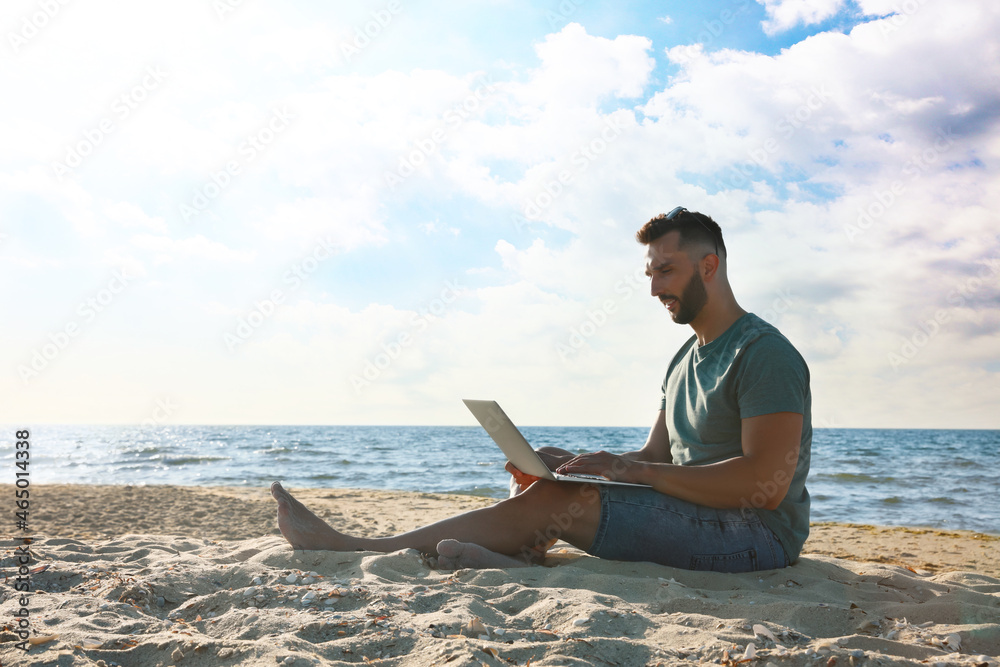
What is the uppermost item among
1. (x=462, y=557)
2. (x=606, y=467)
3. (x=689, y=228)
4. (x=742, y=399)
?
(x=689, y=228)

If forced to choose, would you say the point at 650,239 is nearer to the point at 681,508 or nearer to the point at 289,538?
the point at 681,508

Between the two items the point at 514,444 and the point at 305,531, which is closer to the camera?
the point at 514,444

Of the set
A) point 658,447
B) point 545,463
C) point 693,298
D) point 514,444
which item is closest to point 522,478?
point 545,463

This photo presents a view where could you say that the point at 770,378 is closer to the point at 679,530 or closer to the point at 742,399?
the point at 742,399


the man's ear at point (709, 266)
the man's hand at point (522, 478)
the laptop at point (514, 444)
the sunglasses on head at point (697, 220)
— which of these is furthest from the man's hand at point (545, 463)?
the sunglasses on head at point (697, 220)

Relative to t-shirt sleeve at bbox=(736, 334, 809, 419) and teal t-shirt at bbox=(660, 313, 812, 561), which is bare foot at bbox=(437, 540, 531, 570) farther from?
t-shirt sleeve at bbox=(736, 334, 809, 419)

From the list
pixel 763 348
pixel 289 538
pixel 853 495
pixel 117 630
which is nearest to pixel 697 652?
pixel 763 348

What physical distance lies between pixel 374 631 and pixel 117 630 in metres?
0.83

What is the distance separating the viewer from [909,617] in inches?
Answer: 86.5

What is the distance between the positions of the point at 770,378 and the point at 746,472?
40 cm

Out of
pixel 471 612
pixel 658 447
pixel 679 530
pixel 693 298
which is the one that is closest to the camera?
pixel 471 612

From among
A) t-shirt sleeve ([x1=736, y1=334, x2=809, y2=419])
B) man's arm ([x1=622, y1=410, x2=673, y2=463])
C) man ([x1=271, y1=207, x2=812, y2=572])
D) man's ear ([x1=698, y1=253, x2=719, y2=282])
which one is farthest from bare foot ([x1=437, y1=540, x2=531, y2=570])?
man's ear ([x1=698, y1=253, x2=719, y2=282])

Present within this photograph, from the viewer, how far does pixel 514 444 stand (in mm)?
2555

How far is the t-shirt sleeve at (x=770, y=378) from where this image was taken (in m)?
2.46
